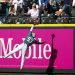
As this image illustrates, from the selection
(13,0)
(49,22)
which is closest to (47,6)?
(13,0)

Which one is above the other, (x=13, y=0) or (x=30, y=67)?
(x=13, y=0)

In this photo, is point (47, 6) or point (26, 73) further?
point (47, 6)

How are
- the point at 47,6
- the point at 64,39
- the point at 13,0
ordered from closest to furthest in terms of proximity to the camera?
1. the point at 64,39
2. the point at 47,6
3. the point at 13,0

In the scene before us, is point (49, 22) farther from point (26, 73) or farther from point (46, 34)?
point (26, 73)

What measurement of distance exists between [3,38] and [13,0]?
13.3ft

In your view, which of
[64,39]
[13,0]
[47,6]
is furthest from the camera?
[13,0]

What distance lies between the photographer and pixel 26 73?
12.8m

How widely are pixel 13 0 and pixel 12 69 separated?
4.44 meters

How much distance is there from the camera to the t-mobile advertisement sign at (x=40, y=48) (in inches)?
495

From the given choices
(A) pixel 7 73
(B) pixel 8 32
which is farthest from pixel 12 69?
(B) pixel 8 32

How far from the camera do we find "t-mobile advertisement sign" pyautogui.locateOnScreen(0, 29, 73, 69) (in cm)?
1257

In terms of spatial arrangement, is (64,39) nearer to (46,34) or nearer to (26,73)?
(46,34)

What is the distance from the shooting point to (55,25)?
41.4ft

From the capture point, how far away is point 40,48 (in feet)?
41.5
